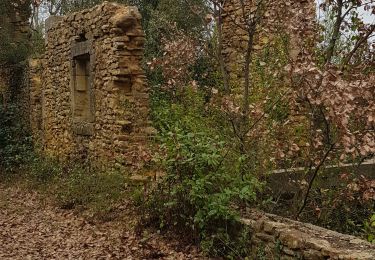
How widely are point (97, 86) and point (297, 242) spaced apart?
18.3 feet

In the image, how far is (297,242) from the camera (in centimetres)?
477

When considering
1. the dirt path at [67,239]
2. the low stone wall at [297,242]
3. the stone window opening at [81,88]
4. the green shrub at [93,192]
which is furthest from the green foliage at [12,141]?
the low stone wall at [297,242]

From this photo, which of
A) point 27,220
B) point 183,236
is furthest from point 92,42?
point 183,236

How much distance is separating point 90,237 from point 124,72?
2943mm

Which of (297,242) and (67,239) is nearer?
(297,242)

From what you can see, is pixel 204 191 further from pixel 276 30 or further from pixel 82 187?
pixel 82 187

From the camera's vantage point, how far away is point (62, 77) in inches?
436

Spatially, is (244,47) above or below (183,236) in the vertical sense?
above

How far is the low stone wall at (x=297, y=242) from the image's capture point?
14.3 feet

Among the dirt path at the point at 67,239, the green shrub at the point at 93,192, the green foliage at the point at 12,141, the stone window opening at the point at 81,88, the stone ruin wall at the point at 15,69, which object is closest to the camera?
the dirt path at the point at 67,239

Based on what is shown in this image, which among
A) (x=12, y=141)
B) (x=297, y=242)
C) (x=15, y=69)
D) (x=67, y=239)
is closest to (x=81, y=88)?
(x=12, y=141)

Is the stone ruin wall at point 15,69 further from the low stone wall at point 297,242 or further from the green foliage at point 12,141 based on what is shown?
the low stone wall at point 297,242

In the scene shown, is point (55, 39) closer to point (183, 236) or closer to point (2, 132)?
point (2, 132)

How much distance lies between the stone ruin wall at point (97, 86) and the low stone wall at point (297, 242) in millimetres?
2341
